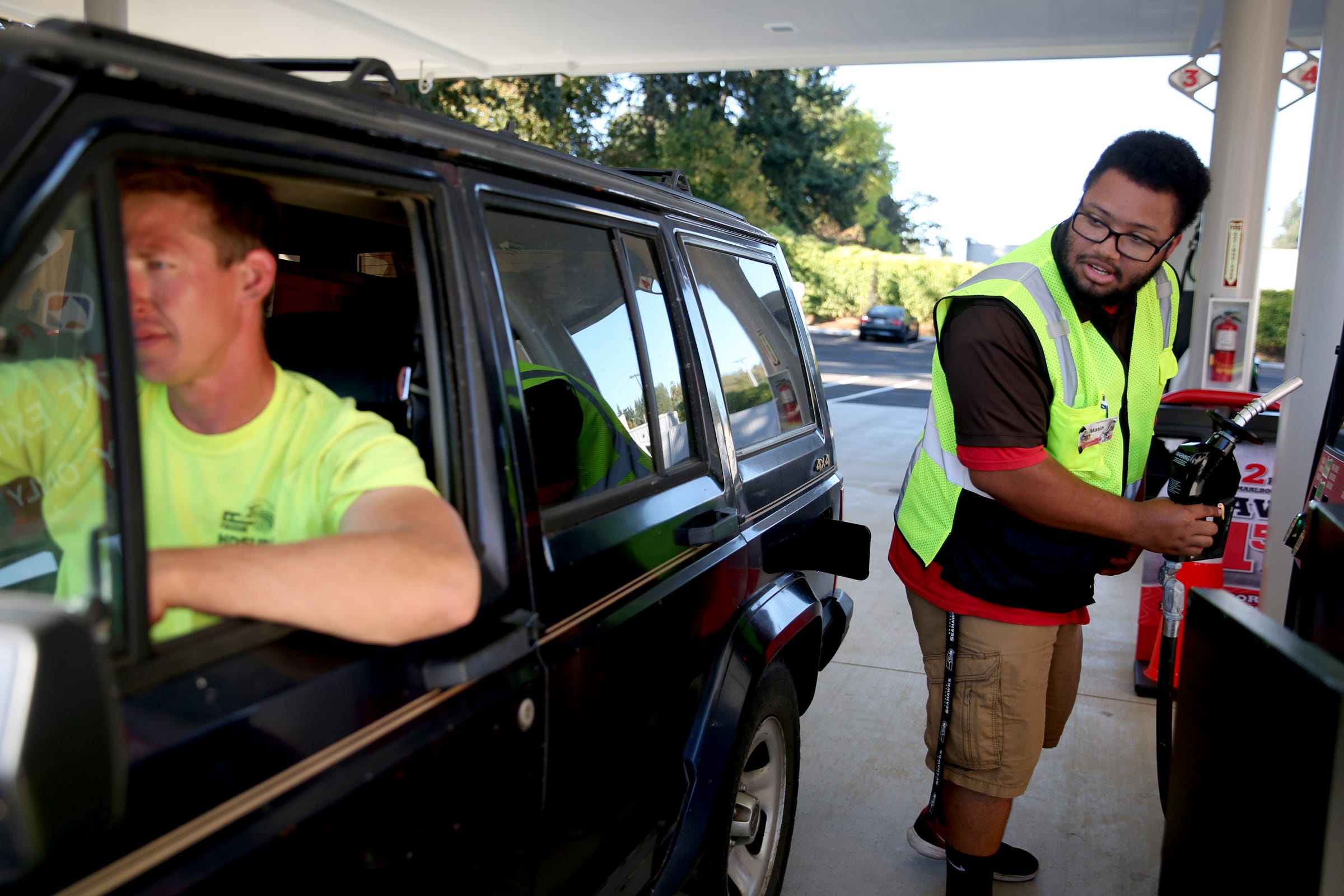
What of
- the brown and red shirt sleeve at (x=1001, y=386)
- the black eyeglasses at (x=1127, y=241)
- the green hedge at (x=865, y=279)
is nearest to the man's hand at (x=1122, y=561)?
the brown and red shirt sleeve at (x=1001, y=386)

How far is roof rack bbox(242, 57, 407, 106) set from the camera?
1.60 m

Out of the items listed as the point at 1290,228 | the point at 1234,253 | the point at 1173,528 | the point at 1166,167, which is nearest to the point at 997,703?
the point at 1173,528

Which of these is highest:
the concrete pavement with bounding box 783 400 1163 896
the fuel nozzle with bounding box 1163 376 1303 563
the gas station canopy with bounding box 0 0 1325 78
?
the gas station canopy with bounding box 0 0 1325 78

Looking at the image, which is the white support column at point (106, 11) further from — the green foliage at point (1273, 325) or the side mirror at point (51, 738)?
the green foliage at point (1273, 325)

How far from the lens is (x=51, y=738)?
31.5 inches

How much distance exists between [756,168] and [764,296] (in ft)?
76.4

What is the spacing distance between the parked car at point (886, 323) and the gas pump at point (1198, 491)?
104 ft

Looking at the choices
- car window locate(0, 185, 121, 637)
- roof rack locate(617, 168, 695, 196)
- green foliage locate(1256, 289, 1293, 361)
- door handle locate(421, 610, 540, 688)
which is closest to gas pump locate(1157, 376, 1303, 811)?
roof rack locate(617, 168, 695, 196)

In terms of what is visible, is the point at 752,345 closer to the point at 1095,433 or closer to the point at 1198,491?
the point at 1095,433

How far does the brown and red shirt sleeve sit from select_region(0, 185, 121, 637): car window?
1827 mm

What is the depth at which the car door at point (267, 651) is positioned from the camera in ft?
3.44

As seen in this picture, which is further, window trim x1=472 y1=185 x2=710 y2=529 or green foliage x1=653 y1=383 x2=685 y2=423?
green foliage x1=653 y1=383 x2=685 y2=423

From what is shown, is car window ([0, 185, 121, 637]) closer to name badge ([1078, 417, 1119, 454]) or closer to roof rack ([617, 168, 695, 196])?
roof rack ([617, 168, 695, 196])

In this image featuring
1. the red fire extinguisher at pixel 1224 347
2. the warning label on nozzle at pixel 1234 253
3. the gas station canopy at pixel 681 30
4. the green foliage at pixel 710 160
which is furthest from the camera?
the green foliage at pixel 710 160
